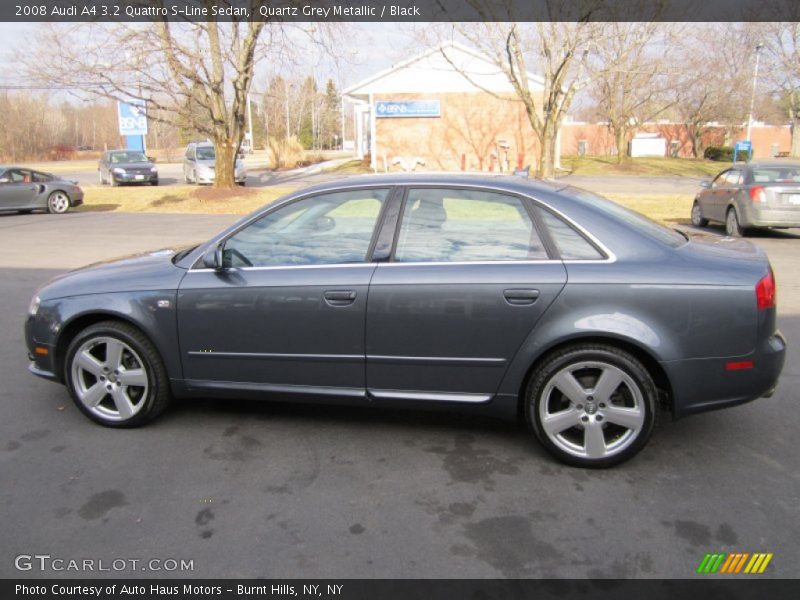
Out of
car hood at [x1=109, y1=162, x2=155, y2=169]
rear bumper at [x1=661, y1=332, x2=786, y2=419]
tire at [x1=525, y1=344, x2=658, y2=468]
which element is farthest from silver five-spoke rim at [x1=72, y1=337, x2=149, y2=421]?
car hood at [x1=109, y1=162, x2=155, y2=169]

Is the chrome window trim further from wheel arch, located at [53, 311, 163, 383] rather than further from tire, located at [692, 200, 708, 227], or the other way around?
tire, located at [692, 200, 708, 227]

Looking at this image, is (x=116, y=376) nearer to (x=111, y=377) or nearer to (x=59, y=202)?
(x=111, y=377)

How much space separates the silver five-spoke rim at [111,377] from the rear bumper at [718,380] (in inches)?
125

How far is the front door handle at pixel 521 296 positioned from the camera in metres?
3.55

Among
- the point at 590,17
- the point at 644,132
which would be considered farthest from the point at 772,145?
the point at 590,17

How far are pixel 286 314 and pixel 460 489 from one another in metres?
1.41

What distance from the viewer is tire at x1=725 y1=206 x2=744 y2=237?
1262 cm

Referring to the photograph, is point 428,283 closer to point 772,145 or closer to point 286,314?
point 286,314

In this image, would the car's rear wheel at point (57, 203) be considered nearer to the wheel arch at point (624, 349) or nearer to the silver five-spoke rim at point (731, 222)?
the silver five-spoke rim at point (731, 222)

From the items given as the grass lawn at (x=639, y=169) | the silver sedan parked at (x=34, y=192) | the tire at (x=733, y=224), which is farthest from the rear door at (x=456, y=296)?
the grass lawn at (x=639, y=169)

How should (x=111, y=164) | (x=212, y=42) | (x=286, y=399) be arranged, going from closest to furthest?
1. (x=286, y=399)
2. (x=212, y=42)
3. (x=111, y=164)

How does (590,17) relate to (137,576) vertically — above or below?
above

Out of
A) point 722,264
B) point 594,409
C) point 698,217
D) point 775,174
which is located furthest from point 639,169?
point 594,409

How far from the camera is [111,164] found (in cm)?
2830
